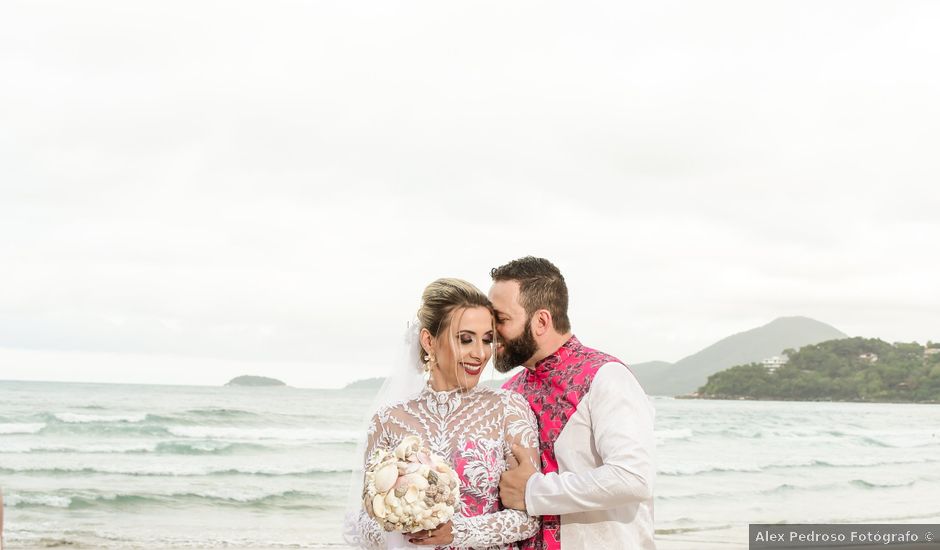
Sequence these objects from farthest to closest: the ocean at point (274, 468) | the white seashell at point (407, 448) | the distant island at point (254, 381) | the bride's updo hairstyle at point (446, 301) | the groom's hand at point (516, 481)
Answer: the distant island at point (254, 381) → the ocean at point (274, 468) → the bride's updo hairstyle at point (446, 301) → the groom's hand at point (516, 481) → the white seashell at point (407, 448)

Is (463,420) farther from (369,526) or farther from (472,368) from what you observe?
(369,526)

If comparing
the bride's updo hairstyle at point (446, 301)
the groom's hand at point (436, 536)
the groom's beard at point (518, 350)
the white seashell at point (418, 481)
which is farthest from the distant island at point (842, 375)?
the white seashell at point (418, 481)

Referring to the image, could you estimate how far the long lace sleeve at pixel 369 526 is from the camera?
117 inches

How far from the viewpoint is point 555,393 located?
3.19m

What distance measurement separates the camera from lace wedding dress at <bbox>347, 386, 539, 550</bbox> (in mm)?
2893

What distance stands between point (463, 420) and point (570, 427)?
373 millimetres

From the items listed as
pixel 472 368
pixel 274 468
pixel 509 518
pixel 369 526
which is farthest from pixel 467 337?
pixel 274 468

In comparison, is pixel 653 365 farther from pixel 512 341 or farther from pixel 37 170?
pixel 512 341

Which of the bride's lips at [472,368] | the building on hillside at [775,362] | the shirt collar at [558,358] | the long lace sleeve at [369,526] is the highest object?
the building on hillside at [775,362]

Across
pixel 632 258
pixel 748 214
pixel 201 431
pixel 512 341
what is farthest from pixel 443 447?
pixel 748 214

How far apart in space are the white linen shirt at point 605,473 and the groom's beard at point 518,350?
0.85ft

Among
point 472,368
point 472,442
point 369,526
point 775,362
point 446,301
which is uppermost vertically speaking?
point 775,362

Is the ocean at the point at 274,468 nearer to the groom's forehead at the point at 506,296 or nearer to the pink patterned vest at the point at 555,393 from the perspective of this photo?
the pink patterned vest at the point at 555,393

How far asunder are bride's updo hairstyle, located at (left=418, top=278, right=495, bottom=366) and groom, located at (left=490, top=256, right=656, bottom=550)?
151 mm
